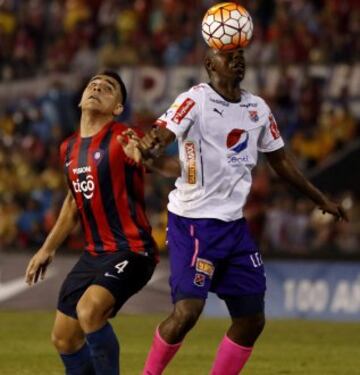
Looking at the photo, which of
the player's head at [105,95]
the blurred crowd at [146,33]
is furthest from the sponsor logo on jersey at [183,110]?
the blurred crowd at [146,33]

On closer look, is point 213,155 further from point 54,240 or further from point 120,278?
point 54,240

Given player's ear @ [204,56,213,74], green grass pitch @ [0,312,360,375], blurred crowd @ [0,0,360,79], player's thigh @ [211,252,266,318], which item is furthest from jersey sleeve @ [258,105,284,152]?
blurred crowd @ [0,0,360,79]

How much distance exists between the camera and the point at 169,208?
28.5ft

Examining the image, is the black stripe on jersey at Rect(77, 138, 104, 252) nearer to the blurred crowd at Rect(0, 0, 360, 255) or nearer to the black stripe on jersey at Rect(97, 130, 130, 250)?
the black stripe on jersey at Rect(97, 130, 130, 250)

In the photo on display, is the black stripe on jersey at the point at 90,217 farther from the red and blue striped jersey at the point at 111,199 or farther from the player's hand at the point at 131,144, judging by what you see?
the player's hand at the point at 131,144

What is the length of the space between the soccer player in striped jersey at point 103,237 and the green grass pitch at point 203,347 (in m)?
2.43

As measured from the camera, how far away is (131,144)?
7.98 metres

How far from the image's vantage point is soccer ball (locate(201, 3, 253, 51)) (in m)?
8.60

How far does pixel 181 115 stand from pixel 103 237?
3.10ft

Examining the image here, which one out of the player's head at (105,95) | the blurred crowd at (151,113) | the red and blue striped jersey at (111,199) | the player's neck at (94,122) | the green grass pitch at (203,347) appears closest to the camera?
the red and blue striped jersey at (111,199)

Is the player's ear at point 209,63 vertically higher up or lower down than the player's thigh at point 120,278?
higher up

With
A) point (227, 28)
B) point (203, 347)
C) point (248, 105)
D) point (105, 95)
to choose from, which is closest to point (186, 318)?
point (248, 105)

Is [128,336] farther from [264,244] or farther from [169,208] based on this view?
[169,208]

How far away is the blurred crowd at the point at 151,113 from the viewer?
714 inches
